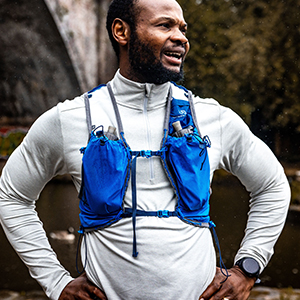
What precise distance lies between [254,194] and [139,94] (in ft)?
2.00

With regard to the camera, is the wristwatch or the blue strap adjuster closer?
the blue strap adjuster

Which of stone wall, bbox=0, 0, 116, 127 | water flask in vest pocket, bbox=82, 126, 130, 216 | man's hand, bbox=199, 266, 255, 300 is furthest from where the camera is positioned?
stone wall, bbox=0, 0, 116, 127

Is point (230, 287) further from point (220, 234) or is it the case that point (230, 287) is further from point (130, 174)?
point (220, 234)

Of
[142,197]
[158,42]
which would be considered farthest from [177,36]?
[142,197]

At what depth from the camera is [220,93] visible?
9.83 meters

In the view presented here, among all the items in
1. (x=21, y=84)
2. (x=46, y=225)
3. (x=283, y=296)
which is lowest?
(x=46, y=225)

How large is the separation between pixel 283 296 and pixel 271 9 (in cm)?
685

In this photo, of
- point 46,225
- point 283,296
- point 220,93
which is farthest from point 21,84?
point 283,296

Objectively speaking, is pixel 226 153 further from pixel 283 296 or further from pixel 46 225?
pixel 46 225

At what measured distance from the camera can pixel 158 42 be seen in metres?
1.49

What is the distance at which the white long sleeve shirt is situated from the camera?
135 cm

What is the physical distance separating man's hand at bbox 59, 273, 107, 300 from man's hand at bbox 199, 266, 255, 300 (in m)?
0.32

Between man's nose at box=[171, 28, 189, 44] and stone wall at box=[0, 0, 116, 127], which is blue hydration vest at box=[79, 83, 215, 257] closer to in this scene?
man's nose at box=[171, 28, 189, 44]

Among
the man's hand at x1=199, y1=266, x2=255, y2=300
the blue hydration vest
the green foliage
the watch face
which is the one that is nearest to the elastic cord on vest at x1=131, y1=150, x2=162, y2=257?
the blue hydration vest
